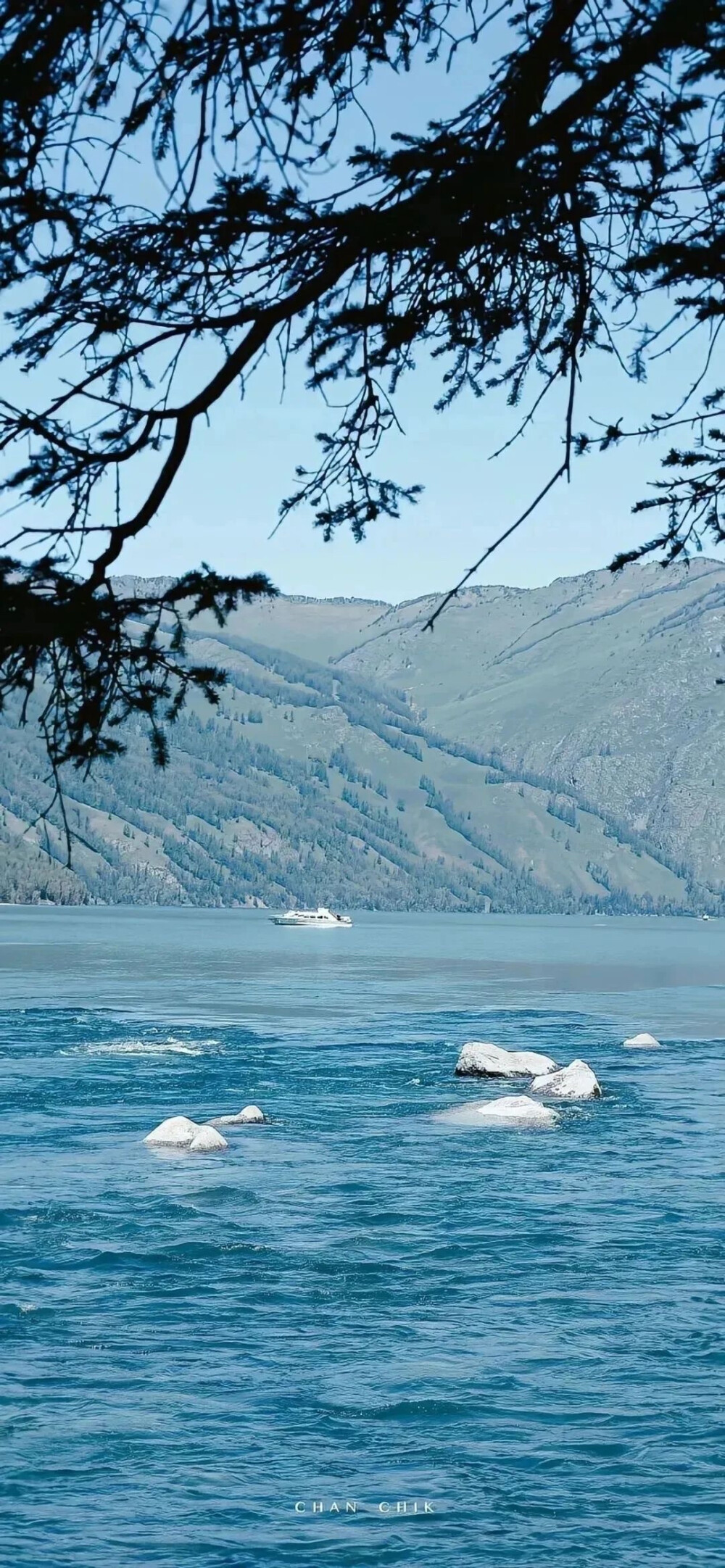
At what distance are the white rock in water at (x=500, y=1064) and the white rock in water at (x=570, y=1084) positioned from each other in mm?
2464

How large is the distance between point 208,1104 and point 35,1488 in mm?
24634

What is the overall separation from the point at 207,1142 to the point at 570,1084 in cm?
1259

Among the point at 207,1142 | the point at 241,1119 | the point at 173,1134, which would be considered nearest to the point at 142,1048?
the point at 241,1119

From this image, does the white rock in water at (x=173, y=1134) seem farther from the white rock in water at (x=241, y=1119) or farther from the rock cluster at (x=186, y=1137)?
the white rock in water at (x=241, y=1119)

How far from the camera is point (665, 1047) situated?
5575 cm

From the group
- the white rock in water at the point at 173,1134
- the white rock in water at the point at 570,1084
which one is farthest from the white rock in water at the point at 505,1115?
the white rock in water at the point at 173,1134

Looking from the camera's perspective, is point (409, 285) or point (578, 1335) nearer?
point (409, 285)

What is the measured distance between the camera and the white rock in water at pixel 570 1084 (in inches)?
1556

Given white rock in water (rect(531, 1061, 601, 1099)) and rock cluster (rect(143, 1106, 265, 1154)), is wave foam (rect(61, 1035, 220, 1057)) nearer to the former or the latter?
white rock in water (rect(531, 1061, 601, 1099))

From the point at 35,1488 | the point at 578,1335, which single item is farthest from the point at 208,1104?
the point at 35,1488

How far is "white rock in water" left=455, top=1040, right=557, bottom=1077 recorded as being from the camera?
44531mm

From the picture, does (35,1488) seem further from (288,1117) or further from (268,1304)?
(288,1117)

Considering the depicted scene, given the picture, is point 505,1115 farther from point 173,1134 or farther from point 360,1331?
point 360,1331

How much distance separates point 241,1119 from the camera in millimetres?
34625
